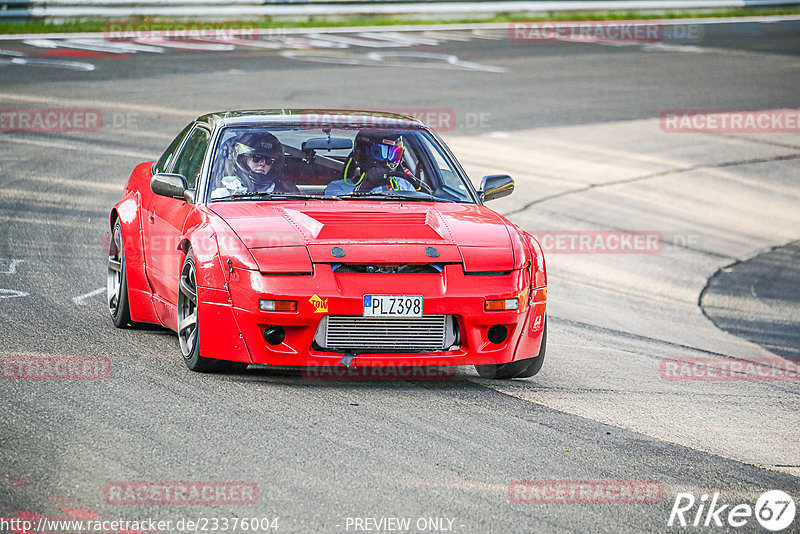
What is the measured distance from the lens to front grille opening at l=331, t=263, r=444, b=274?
642cm

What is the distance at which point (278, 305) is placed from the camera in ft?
20.8

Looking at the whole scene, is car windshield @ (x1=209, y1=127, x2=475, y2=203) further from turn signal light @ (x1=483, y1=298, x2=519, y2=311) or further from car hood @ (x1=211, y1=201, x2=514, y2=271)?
turn signal light @ (x1=483, y1=298, x2=519, y2=311)

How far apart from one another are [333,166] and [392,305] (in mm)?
1653

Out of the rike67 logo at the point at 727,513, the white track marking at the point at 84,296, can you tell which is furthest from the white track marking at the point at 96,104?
the rike67 logo at the point at 727,513

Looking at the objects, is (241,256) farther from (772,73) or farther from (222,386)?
(772,73)

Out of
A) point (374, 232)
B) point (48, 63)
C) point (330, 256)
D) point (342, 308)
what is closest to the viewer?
point (342, 308)

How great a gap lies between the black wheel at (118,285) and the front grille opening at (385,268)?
6.93 feet

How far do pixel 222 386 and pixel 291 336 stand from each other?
0.48 metres

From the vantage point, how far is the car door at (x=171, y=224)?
7289 mm

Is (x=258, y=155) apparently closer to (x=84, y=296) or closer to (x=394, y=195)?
(x=394, y=195)

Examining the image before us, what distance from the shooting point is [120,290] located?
26.4 feet

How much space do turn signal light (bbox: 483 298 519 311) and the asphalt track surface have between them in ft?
1.64

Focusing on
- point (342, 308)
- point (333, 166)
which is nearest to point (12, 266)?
point (333, 166)

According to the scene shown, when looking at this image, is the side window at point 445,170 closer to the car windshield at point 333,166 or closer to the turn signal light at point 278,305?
the car windshield at point 333,166
